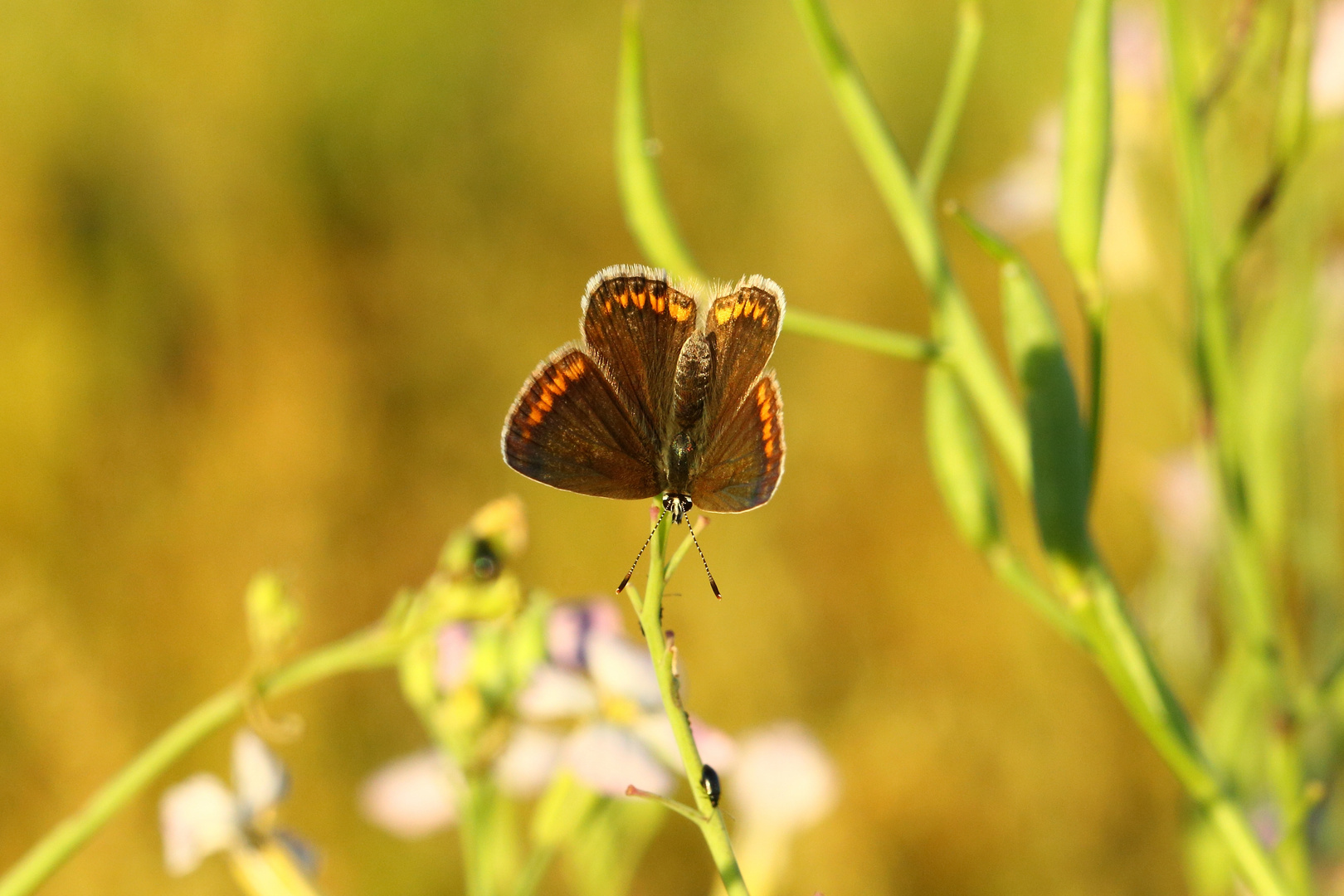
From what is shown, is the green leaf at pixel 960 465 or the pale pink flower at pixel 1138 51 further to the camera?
the pale pink flower at pixel 1138 51

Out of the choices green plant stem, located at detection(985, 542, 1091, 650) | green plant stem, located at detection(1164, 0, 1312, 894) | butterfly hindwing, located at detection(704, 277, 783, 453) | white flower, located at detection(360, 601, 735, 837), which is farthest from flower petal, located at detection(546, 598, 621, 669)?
green plant stem, located at detection(1164, 0, 1312, 894)

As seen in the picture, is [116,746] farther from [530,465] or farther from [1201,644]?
[1201,644]

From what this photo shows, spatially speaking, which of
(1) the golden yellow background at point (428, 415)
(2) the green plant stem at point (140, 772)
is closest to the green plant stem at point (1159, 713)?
(2) the green plant stem at point (140, 772)

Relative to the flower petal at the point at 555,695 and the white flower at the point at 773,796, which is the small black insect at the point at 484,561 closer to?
the flower petal at the point at 555,695

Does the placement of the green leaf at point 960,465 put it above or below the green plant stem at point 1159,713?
above

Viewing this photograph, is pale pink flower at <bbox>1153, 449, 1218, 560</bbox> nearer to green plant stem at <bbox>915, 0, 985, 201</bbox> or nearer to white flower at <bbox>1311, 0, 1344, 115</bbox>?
white flower at <bbox>1311, 0, 1344, 115</bbox>

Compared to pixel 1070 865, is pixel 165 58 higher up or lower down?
higher up

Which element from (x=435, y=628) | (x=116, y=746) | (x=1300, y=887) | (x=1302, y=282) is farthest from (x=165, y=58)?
(x=1300, y=887)
